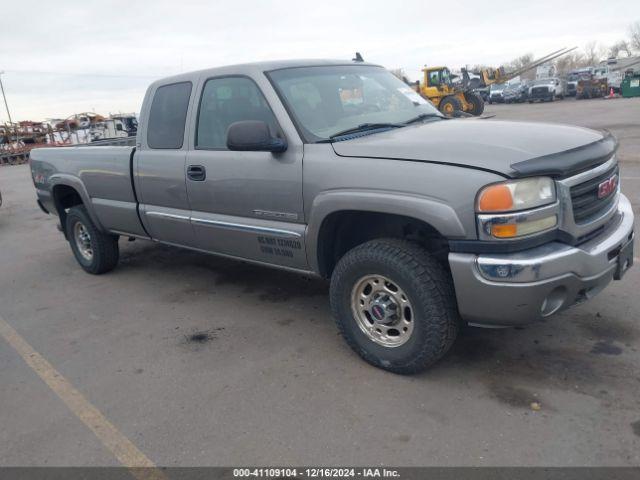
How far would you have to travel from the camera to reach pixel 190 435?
301cm

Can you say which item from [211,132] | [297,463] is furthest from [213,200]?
[297,463]

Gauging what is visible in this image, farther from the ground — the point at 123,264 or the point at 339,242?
the point at 339,242

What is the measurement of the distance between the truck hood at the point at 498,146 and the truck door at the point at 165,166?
1.62 meters

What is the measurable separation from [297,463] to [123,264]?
14.6 feet

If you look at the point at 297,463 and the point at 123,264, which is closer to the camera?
the point at 297,463

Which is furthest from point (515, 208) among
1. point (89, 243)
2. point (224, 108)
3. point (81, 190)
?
point (89, 243)

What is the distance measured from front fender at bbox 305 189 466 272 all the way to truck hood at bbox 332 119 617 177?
0.23m

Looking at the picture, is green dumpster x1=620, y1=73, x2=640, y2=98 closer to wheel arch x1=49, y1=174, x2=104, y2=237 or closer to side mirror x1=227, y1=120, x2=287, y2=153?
wheel arch x1=49, y1=174, x2=104, y2=237

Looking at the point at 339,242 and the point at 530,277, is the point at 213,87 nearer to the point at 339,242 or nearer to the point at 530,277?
the point at 339,242

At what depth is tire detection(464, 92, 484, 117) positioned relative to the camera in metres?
25.9

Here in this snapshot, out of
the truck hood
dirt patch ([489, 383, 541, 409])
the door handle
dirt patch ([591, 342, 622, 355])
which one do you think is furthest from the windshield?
dirt patch ([591, 342, 622, 355])

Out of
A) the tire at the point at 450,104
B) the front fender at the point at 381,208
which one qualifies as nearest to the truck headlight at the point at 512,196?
the front fender at the point at 381,208

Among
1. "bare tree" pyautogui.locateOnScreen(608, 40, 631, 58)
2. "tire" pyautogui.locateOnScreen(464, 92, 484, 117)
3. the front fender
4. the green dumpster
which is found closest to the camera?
the front fender

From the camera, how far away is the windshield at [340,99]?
377 centimetres
